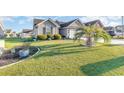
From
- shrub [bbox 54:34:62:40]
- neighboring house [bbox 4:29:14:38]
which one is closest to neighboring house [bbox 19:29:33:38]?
neighboring house [bbox 4:29:14:38]

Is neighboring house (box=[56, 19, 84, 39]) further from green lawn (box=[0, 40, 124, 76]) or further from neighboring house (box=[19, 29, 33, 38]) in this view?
neighboring house (box=[19, 29, 33, 38])

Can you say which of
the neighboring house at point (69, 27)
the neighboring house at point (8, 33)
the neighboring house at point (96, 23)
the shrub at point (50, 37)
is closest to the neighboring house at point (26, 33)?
the neighboring house at point (8, 33)

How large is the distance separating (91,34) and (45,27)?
107cm

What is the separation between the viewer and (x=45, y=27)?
729 centimetres

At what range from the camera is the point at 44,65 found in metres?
7.06

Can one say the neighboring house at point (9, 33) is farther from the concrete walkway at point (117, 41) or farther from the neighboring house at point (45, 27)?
the concrete walkway at point (117, 41)

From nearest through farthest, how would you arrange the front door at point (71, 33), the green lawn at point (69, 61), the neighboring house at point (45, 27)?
the green lawn at point (69, 61), the neighboring house at point (45, 27), the front door at point (71, 33)

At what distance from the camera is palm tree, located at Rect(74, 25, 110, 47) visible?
23.6 feet

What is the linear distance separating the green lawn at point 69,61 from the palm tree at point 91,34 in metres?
0.18

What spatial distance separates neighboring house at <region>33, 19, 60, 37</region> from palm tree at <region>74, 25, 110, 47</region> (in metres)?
0.53

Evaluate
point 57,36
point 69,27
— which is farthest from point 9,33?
point 69,27

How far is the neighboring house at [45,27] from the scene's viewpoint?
7125 millimetres
